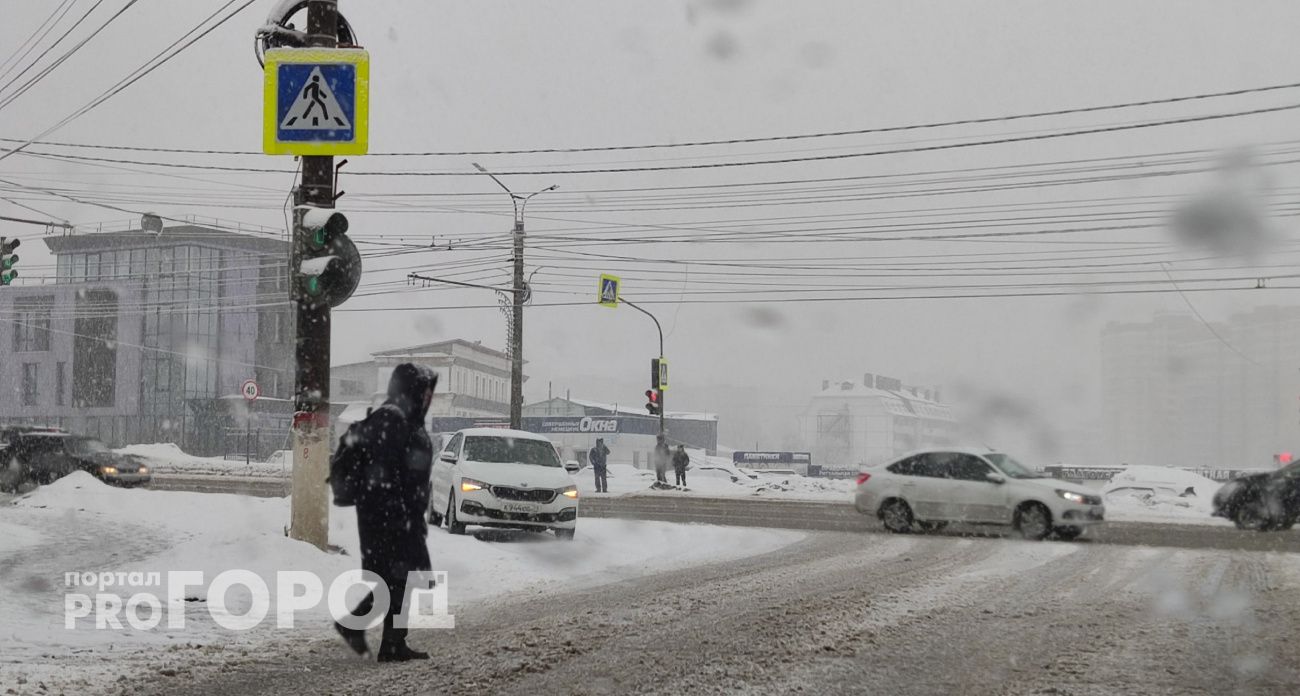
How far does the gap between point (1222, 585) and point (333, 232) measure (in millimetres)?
9043

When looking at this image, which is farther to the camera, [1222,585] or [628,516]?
[628,516]

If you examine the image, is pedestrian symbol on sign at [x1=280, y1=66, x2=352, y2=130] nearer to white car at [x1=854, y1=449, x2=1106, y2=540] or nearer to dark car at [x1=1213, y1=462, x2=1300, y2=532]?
white car at [x1=854, y1=449, x2=1106, y2=540]

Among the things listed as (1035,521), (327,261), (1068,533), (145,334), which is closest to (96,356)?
(145,334)

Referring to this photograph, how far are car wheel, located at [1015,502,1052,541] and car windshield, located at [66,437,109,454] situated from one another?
59.1 ft

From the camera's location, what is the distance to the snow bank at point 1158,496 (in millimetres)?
25516

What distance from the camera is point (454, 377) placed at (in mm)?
73688

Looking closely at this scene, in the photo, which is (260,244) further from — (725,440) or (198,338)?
(725,440)

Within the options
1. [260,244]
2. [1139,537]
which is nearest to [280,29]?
[1139,537]

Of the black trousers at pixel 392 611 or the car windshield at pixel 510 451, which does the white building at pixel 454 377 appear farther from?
the black trousers at pixel 392 611

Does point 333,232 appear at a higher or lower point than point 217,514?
higher

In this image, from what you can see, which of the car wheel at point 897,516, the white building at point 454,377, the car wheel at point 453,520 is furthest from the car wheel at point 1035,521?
the white building at point 454,377

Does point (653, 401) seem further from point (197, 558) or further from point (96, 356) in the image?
point (96, 356)

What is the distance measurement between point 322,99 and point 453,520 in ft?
22.4

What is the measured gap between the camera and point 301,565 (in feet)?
33.0
